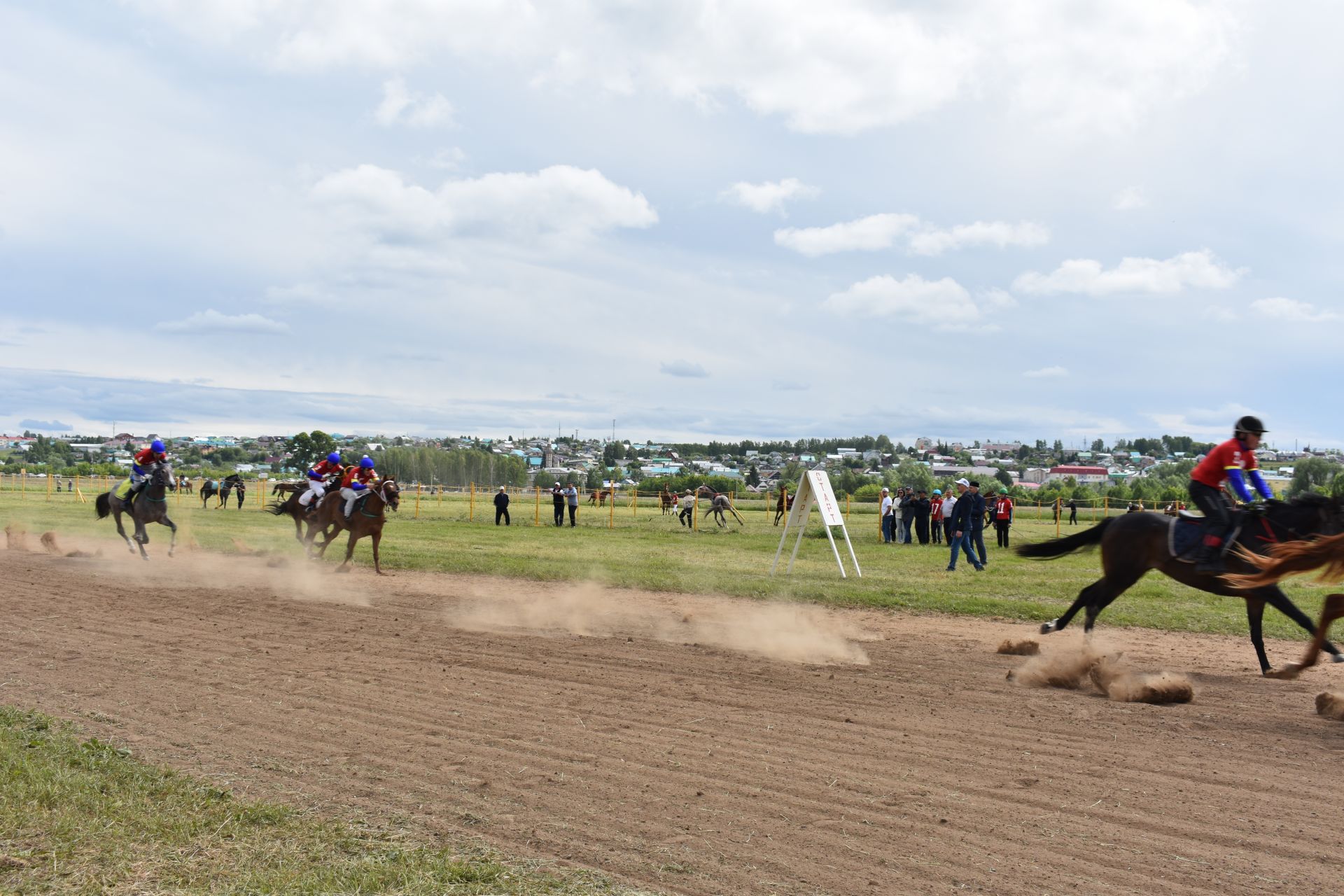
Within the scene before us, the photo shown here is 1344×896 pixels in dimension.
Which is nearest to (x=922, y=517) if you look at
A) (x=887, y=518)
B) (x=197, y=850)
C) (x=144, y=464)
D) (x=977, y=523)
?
(x=887, y=518)

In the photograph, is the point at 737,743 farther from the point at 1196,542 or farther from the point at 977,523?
the point at 977,523

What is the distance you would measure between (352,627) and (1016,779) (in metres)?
8.91

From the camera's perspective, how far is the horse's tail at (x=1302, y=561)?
8109 mm

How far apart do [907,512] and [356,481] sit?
1784 cm

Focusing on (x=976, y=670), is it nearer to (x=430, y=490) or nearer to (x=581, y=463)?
(x=430, y=490)

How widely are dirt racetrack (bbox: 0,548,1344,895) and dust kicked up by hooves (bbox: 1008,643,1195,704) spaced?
0.75ft

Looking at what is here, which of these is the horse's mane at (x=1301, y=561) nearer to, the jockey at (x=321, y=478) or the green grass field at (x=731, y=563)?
the green grass field at (x=731, y=563)

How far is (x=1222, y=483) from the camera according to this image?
1057 centimetres

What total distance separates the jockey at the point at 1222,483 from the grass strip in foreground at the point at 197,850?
8341 mm

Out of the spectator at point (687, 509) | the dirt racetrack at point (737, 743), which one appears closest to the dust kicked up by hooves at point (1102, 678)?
the dirt racetrack at point (737, 743)

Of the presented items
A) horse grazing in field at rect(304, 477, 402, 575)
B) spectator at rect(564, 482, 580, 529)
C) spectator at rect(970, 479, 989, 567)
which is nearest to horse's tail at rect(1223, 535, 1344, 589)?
spectator at rect(970, 479, 989, 567)

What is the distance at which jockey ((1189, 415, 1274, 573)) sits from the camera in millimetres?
10336

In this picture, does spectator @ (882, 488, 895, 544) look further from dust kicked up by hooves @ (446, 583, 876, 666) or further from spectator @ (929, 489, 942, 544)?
dust kicked up by hooves @ (446, 583, 876, 666)

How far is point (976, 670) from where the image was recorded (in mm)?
10648
